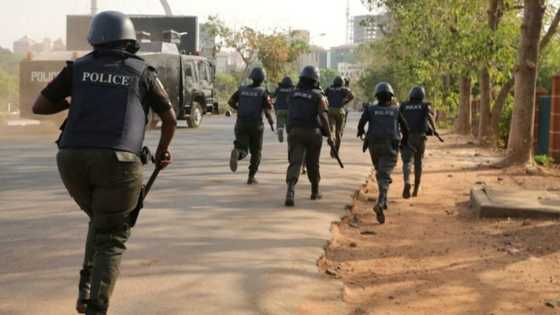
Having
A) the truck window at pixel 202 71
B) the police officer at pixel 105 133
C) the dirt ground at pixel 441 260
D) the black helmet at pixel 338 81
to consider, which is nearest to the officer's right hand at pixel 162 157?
the police officer at pixel 105 133

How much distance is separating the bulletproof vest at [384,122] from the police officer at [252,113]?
2.57 metres

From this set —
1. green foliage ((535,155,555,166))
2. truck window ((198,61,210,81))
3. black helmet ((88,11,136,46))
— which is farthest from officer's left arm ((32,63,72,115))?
truck window ((198,61,210,81))

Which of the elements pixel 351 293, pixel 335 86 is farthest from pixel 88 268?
pixel 335 86

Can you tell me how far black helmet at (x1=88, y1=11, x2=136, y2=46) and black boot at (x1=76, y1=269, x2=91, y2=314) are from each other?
128cm

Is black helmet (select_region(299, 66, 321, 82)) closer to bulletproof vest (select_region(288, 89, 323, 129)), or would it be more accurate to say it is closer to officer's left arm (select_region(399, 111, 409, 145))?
bulletproof vest (select_region(288, 89, 323, 129))

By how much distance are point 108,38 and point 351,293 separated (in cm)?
250

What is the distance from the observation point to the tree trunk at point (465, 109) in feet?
104

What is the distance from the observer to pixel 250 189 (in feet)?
36.2

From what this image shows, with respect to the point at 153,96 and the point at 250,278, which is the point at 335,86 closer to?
the point at 250,278

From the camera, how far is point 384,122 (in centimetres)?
907

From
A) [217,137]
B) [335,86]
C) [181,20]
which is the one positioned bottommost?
[217,137]

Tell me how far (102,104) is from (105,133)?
0.15 metres

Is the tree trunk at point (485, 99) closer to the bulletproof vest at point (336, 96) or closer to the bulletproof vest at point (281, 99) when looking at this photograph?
the bulletproof vest at point (281, 99)

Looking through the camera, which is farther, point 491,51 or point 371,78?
point 371,78
